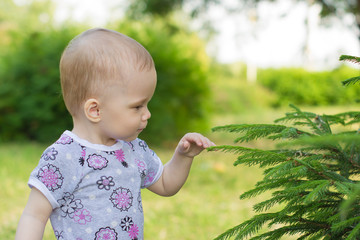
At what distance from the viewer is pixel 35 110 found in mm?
8828

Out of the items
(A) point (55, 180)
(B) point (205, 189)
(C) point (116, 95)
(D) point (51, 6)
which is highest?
(D) point (51, 6)

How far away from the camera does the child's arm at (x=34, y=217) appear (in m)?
1.56

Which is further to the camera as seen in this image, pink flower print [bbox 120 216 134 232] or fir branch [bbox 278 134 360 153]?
pink flower print [bbox 120 216 134 232]

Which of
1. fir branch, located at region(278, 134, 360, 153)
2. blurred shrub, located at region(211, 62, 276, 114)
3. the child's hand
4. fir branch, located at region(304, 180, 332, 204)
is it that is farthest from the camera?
blurred shrub, located at region(211, 62, 276, 114)

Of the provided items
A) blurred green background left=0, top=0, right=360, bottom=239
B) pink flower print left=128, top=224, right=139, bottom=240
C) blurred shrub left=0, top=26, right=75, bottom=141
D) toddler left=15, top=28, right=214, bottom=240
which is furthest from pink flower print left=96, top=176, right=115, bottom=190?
blurred shrub left=0, top=26, right=75, bottom=141

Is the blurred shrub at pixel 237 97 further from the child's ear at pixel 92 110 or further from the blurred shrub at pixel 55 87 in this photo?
the child's ear at pixel 92 110

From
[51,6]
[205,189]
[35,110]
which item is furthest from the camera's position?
[51,6]

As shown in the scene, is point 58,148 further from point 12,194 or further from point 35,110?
point 35,110

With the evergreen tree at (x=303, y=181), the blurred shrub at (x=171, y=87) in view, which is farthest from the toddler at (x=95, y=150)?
the blurred shrub at (x=171, y=87)

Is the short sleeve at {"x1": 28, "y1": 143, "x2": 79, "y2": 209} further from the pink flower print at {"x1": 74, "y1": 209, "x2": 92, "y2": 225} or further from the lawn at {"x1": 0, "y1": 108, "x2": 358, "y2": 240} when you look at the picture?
the lawn at {"x1": 0, "y1": 108, "x2": 358, "y2": 240}

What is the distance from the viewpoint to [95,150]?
1.72 metres

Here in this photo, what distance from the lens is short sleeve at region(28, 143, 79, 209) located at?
1.56m

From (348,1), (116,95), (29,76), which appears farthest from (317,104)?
(116,95)

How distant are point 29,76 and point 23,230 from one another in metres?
8.44
